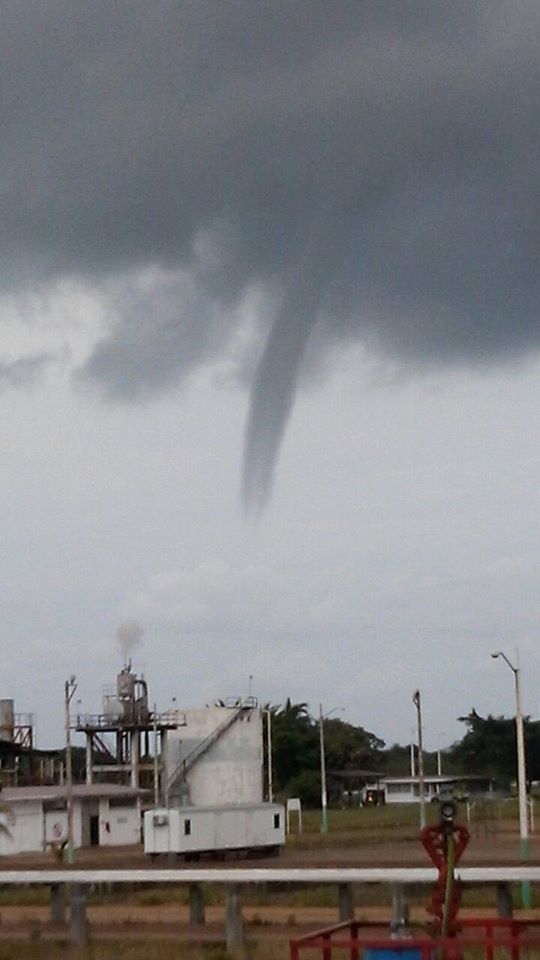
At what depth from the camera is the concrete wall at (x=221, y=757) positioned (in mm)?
87562

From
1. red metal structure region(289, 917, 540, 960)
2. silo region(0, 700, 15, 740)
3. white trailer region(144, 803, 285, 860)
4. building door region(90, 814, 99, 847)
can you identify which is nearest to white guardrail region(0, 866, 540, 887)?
red metal structure region(289, 917, 540, 960)

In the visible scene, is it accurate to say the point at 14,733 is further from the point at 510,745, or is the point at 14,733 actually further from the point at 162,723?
the point at 510,745

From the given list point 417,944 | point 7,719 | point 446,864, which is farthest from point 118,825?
point 417,944

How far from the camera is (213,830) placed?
215 feet

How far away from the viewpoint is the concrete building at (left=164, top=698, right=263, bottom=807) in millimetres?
87375

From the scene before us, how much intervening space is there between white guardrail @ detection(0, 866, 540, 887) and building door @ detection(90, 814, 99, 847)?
54502 millimetres

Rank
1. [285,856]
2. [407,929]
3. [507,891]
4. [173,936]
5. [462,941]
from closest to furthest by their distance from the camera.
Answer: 1. [462,941]
2. [407,929]
3. [507,891]
4. [173,936]
5. [285,856]

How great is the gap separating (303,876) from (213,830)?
42.4 meters

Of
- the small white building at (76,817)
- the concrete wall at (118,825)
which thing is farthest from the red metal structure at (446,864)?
the concrete wall at (118,825)

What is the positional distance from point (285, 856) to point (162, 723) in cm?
2666

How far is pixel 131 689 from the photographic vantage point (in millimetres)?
94250

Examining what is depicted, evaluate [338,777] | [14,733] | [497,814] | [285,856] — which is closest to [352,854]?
[285,856]

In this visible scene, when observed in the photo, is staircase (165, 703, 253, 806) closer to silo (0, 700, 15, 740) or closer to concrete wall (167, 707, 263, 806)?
concrete wall (167, 707, 263, 806)

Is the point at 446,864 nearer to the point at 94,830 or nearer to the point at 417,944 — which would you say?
the point at 417,944
